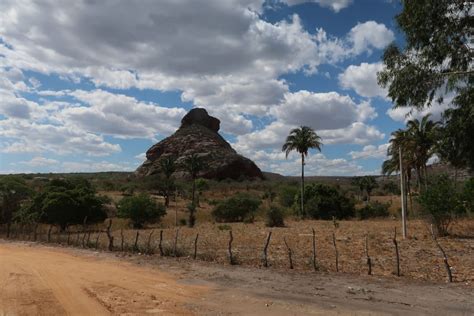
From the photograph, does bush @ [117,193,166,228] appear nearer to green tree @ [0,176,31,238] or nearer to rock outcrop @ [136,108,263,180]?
green tree @ [0,176,31,238]

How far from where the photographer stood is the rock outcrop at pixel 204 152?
124500 millimetres

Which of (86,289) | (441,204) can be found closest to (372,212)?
(441,204)

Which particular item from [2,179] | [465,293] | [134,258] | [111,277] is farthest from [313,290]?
[2,179]

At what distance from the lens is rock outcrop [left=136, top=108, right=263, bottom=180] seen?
12450 centimetres

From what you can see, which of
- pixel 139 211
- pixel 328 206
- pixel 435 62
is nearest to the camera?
pixel 435 62

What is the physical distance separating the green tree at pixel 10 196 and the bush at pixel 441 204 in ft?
108

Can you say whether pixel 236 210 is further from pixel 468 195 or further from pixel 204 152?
pixel 204 152

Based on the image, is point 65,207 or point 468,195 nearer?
point 468,195

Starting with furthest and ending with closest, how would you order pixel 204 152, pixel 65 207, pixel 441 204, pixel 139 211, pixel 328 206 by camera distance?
1. pixel 204 152
2. pixel 328 206
3. pixel 139 211
4. pixel 65 207
5. pixel 441 204

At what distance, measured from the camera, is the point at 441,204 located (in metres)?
25.0

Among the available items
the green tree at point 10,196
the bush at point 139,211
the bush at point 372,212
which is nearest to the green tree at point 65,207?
the bush at point 139,211

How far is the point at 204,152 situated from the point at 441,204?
10299 centimetres

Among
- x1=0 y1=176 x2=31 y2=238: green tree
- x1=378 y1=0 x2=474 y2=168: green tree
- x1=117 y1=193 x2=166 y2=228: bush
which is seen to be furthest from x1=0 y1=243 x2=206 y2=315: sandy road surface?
x1=117 y1=193 x2=166 y2=228: bush

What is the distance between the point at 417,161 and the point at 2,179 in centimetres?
3838
